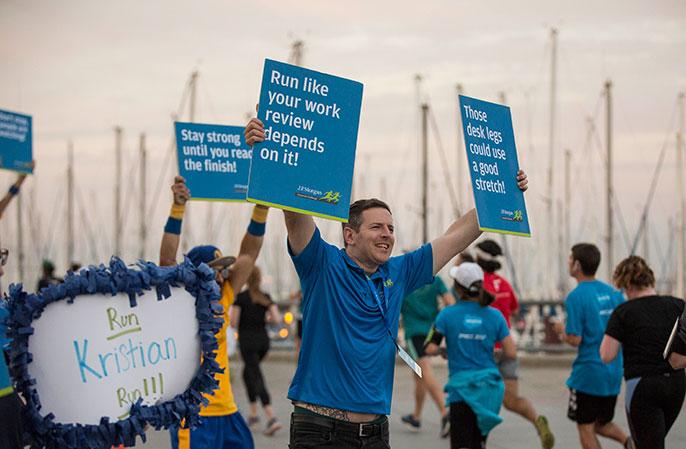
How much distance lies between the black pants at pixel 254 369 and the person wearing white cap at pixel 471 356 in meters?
4.42

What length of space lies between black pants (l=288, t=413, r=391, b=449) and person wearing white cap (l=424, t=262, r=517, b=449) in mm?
3363

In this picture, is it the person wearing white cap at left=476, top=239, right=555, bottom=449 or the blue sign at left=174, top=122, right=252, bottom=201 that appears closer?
the blue sign at left=174, top=122, right=252, bottom=201

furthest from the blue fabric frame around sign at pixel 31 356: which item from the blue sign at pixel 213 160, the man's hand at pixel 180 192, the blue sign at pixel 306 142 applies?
the blue sign at pixel 213 160

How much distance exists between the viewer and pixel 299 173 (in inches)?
202

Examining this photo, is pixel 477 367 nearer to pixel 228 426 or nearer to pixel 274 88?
pixel 228 426

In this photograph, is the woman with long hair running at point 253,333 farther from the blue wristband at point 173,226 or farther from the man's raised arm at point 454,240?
the man's raised arm at point 454,240

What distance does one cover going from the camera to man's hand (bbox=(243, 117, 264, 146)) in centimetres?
498

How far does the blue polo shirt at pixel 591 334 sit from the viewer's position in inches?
360

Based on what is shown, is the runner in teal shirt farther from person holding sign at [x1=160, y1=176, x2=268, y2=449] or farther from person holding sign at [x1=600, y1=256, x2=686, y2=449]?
person holding sign at [x1=160, y1=176, x2=268, y2=449]

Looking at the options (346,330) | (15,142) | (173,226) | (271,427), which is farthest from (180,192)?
(15,142)

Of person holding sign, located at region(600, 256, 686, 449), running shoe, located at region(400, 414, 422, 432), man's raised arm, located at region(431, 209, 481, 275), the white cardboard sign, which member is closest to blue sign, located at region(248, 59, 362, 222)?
man's raised arm, located at region(431, 209, 481, 275)

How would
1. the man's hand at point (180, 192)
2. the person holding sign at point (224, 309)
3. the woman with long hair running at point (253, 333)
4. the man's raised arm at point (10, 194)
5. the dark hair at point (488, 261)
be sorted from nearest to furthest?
the person holding sign at point (224, 309) < the man's hand at point (180, 192) < the man's raised arm at point (10, 194) < the dark hair at point (488, 261) < the woman with long hair running at point (253, 333)

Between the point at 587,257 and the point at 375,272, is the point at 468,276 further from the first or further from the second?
the point at 375,272

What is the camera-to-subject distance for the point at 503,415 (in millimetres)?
14008
